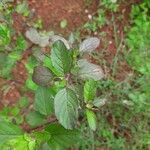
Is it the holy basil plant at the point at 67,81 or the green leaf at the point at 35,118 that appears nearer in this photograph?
the holy basil plant at the point at 67,81

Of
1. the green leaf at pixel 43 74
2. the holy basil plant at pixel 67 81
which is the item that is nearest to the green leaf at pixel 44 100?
the holy basil plant at pixel 67 81

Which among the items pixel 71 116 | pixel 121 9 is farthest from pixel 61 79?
pixel 121 9

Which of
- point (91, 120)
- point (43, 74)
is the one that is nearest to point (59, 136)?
point (91, 120)

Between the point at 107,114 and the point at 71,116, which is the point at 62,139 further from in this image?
the point at 107,114

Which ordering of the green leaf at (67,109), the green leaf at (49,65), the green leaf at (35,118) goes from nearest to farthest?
the green leaf at (67,109)
the green leaf at (49,65)
the green leaf at (35,118)

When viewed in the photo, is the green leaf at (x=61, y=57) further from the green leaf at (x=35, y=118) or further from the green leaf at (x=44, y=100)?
the green leaf at (x=35, y=118)

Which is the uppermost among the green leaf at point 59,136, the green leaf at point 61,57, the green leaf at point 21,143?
the green leaf at point 61,57
